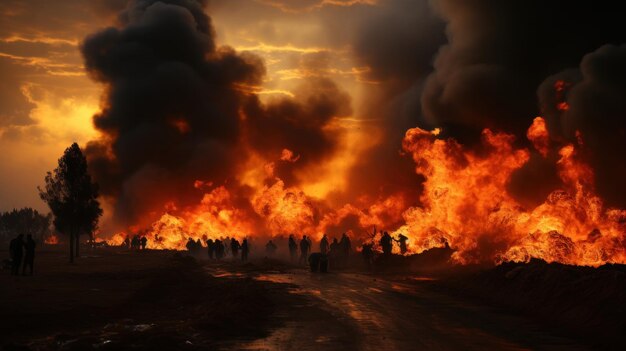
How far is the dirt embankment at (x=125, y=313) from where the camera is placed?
13.2 m

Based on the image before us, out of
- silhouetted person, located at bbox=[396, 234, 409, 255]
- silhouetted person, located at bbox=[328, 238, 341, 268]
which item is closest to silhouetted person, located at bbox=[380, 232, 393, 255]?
silhouetted person, located at bbox=[396, 234, 409, 255]

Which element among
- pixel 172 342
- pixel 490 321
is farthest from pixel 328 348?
pixel 490 321

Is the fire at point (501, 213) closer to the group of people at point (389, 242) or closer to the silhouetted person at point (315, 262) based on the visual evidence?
the group of people at point (389, 242)

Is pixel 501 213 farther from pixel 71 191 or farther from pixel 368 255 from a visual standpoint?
pixel 71 191

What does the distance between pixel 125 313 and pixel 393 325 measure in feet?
28.4

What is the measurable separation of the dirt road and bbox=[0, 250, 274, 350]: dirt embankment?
1230mm

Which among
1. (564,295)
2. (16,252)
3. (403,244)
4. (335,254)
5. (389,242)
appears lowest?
(564,295)

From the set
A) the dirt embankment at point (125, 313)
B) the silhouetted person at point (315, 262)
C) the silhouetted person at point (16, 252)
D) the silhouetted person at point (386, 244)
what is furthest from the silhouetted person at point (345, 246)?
the silhouetted person at point (16, 252)

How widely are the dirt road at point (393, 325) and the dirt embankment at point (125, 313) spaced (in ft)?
4.04

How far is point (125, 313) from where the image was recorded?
18391 mm

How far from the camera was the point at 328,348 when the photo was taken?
42.2ft

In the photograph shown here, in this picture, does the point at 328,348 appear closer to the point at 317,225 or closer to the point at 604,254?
the point at 604,254

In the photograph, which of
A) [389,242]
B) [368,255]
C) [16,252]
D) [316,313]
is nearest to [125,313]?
[316,313]

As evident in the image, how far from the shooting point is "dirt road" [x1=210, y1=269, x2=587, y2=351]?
13.5m
